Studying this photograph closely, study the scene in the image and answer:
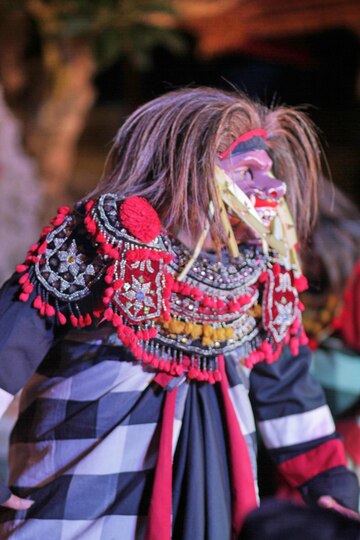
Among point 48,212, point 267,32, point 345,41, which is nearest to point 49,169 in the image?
point 48,212

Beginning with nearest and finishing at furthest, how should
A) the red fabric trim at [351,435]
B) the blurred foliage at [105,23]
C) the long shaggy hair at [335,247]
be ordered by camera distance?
the red fabric trim at [351,435]
the long shaggy hair at [335,247]
the blurred foliage at [105,23]

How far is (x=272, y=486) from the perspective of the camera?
1.73m

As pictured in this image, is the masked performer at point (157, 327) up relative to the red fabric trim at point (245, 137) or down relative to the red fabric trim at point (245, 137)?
down

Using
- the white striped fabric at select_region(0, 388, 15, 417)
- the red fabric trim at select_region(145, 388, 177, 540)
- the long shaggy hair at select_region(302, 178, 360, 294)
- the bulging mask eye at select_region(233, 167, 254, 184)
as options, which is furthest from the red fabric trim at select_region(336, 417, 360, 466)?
the white striped fabric at select_region(0, 388, 15, 417)

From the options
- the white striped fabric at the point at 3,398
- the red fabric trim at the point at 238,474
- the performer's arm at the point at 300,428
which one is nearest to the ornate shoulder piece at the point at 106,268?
the white striped fabric at the point at 3,398

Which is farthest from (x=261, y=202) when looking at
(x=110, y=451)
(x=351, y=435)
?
(x=351, y=435)

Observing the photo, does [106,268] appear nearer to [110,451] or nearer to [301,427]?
[110,451]

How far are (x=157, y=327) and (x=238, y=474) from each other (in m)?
0.31

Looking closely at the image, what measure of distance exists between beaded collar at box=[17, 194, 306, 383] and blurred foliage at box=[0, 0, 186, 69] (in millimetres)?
2358

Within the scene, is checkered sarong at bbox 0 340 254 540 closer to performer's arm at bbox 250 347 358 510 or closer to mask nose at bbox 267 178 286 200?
performer's arm at bbox 250 347 358 510

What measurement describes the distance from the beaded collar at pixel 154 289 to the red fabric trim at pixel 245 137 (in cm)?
18

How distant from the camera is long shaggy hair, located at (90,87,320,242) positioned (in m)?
1.17

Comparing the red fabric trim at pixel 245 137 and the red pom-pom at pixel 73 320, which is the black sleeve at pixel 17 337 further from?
the red fabric trim at pixel 245 137

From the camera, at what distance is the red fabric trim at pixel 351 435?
6.00 ft
